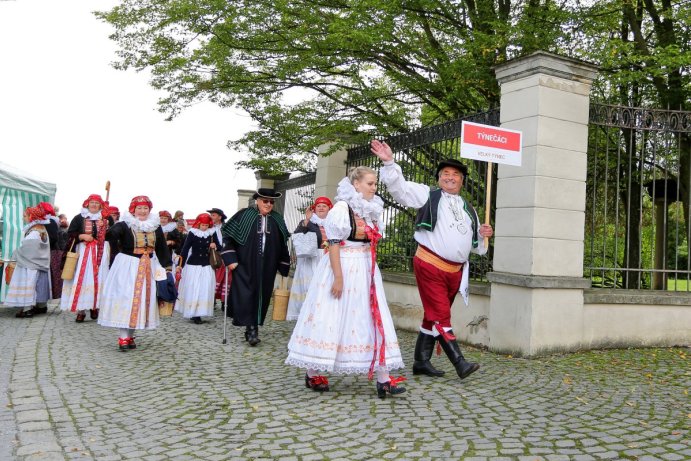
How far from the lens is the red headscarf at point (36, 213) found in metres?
9.73

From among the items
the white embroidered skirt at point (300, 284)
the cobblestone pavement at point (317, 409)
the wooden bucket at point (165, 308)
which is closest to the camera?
the cobblestone pavement at point (317, 409)

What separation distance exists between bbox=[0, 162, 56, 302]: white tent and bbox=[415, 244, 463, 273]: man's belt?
333 inches

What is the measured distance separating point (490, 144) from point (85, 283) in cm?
655

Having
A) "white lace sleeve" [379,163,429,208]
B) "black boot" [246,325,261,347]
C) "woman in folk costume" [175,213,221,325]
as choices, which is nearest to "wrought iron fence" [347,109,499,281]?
"white lace sleeve" [379,163,429,208]

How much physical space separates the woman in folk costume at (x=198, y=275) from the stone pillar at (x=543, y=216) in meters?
4.53

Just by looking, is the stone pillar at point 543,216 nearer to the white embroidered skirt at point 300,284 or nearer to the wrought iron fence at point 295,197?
the white embroidered skirt at point 300,284

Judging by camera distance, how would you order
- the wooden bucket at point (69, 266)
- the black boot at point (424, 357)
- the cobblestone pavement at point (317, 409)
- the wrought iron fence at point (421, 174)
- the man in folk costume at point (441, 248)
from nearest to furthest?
the cobblestone pavement at point (317, 409)
the man in folk costume at point (441, 248)
the black boot at point (424, 357)
the wrought iron fence at point (421, 174)
the wooden bucket at point (69, 266)

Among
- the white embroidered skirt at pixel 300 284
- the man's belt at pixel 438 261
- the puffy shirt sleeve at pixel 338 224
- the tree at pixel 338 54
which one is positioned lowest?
the white embroidered skirt at pixel 300 284

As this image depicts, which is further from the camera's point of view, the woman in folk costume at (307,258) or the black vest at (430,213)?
the woman in folk costume at (307,258)

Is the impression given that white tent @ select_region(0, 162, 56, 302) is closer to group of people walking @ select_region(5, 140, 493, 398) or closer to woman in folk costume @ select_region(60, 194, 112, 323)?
group of people walking @ select_region(5, 140, 493, 398)

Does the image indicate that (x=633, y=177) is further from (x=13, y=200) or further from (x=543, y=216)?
(x=13, y=200)

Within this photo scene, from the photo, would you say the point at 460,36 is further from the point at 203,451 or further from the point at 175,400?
the point at 203,451

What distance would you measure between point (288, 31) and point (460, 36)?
2751 millimetres

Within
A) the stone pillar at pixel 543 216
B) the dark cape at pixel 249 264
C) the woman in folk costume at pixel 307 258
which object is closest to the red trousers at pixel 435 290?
the stone pillar at pixel 543 216
